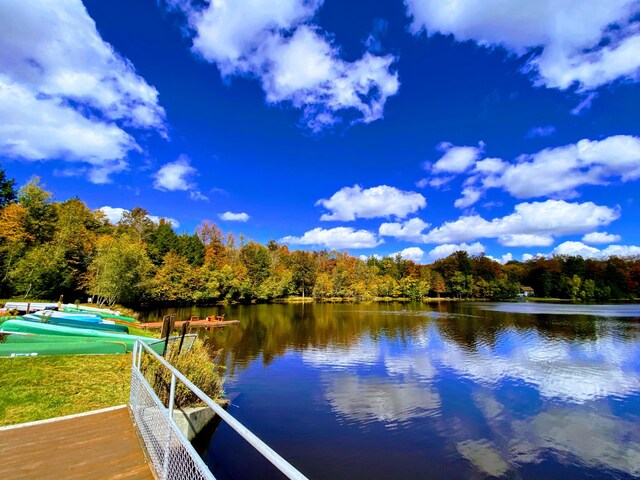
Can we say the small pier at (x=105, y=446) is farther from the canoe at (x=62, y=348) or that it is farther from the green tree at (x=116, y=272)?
the green tree at (x=116, y=272)

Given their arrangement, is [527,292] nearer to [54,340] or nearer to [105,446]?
A: [54,340]

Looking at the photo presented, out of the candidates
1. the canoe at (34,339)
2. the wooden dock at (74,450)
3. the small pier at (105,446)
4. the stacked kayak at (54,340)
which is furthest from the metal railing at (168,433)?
the canoe at (34,339)

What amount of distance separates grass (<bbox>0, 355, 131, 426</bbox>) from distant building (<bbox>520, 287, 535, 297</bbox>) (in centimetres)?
12534

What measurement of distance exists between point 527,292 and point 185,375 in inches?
5060

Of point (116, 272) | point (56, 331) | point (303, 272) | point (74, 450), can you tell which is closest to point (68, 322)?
point (56, 331)

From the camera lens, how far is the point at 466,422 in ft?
37.5

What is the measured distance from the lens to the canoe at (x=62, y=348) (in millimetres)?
11180

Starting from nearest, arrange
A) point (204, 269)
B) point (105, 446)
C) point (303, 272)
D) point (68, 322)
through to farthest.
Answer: point (105, 446)
point (68, 322)
point (204, 269)
point (303, 272)

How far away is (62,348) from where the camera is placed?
40.0 feet

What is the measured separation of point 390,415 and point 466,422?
2.49m

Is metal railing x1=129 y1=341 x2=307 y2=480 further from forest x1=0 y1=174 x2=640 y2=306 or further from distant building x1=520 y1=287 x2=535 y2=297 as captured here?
distant building x1=520 y1=287 x2=535 y2=297

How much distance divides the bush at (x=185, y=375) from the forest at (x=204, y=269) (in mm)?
32387

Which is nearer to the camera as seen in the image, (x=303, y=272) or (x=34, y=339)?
(x=34, y=339)

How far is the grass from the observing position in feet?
23.1
